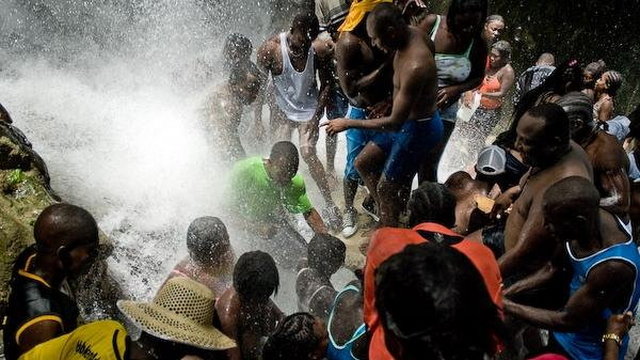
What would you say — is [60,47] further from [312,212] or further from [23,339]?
[23,339]

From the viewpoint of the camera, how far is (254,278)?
2.92 m

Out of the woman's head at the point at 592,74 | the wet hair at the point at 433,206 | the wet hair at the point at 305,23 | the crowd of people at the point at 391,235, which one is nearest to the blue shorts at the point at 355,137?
the crowd of people at the point at 391,235

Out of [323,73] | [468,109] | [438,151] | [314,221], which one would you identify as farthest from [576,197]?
[468,109]

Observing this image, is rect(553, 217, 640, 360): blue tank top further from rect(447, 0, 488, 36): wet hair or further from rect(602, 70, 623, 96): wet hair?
rect(602, 70, 623, 96): wet hair

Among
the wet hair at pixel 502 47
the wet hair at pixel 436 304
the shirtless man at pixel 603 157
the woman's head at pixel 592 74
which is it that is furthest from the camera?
the wet hair at pixel 502 47

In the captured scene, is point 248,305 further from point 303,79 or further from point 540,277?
point 303,79

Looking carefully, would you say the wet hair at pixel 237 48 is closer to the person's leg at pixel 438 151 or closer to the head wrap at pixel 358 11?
the head wrap at pixel 358 11

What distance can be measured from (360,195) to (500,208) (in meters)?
2.32

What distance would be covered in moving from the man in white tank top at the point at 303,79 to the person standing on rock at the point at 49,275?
10.2 feet

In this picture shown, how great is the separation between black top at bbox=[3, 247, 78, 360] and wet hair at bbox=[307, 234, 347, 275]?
70.6 inches

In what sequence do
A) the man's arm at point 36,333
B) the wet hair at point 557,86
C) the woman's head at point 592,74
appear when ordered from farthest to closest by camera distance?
A: the woman's head at point 592,74
the wet hair at point 557,86
the man's arm at point 36,333

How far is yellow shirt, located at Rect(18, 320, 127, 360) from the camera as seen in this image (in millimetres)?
1825

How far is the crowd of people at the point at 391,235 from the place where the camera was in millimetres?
1849

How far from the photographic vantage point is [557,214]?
246 centimetres
